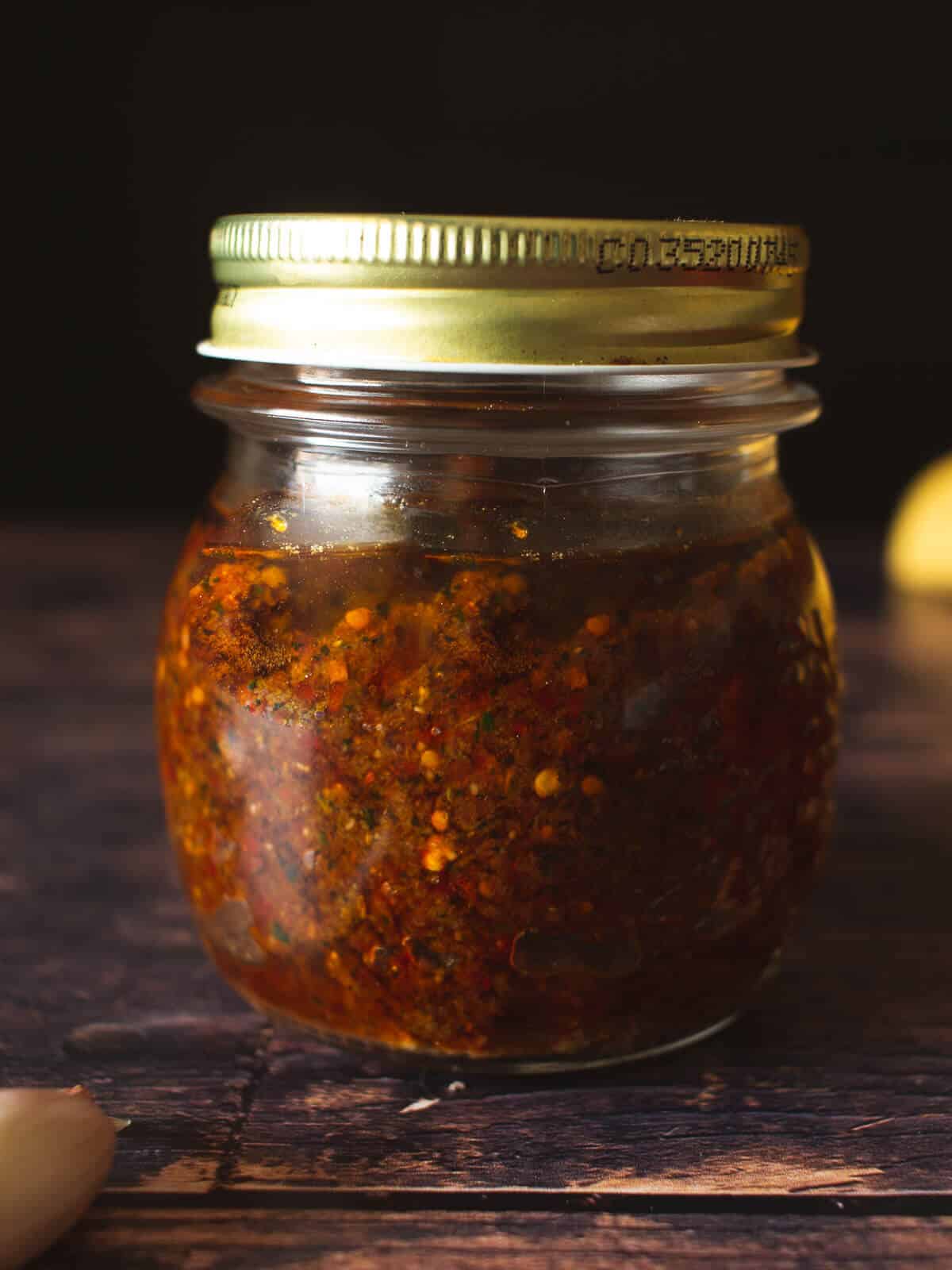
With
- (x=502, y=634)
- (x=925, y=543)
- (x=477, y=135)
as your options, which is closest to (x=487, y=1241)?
(x=502, y=634)

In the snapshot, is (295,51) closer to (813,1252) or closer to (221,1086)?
(221,1086)

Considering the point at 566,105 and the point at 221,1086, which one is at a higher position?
the point at 566,105

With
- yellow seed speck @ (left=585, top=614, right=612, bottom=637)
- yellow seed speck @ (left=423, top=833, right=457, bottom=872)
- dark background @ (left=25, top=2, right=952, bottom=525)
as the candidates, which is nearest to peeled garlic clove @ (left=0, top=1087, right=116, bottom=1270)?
yellow seed speck @ (left=423, top=833, right=457, bottom=872)

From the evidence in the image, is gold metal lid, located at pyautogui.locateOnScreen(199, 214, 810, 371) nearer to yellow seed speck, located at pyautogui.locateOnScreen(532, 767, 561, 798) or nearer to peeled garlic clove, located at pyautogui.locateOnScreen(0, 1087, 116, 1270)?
yellow seed speck, located at pyautogui.locateOnScreen(532, 767, 561, 798)

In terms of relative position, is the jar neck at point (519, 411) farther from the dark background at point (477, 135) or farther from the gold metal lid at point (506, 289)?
the dark background at point (477, 135)

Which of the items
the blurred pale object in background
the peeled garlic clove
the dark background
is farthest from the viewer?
the dark background

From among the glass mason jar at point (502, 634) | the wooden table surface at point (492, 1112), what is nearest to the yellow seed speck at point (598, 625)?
the glass mason jar at point (502, 634)

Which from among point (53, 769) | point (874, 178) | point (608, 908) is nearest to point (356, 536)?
point (608, 908)

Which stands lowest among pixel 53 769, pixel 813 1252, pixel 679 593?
pixel 813 1252
